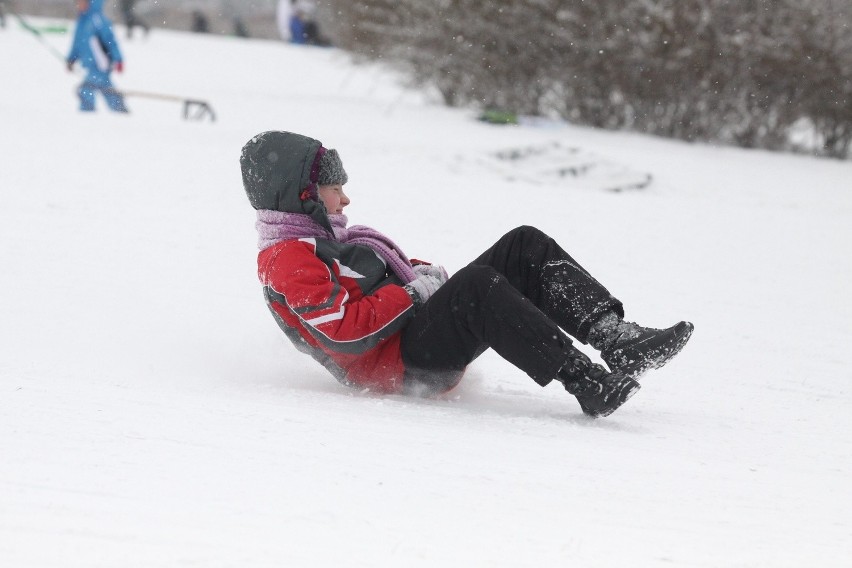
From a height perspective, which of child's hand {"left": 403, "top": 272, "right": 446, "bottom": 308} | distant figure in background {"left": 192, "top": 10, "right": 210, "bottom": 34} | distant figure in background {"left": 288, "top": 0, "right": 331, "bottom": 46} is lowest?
distant figure in background {"left": 192, "top": 10, "right": 210, "bottom": 34}

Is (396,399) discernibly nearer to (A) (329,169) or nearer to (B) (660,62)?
(A) (329,169)

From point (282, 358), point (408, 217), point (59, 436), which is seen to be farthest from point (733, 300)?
point (59, 436)

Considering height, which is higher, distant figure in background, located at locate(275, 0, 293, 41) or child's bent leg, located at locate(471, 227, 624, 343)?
child's bent leg, located at locate(471, 227, 624, 343)

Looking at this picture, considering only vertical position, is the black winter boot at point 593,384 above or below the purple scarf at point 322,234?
below

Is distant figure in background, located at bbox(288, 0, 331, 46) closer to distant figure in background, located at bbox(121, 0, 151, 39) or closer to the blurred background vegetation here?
distant figure in background, located at bbox(121, 0, 151, 39)

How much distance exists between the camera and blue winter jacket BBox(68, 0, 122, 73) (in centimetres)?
1127

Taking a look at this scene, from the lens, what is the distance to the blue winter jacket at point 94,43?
37.0ft

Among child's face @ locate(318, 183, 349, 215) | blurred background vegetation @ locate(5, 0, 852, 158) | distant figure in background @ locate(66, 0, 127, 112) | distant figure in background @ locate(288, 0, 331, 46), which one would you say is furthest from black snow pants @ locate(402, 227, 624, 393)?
distant figure in background @ locate(288, 0, 331, 46)

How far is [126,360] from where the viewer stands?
11.4ft


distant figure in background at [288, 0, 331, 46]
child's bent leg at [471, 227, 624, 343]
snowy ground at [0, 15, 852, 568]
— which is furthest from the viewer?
distant figure in background at [288, 0, 331, 46]

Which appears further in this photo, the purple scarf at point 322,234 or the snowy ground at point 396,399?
the purple scarf at point 322,234

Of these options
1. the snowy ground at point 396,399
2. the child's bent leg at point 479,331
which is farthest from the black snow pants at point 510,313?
the snowy ground at point 396,399

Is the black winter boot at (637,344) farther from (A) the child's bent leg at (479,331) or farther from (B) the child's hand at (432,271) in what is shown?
(B) the child's hand at (432,271)

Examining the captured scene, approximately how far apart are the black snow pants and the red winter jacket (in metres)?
0.09
